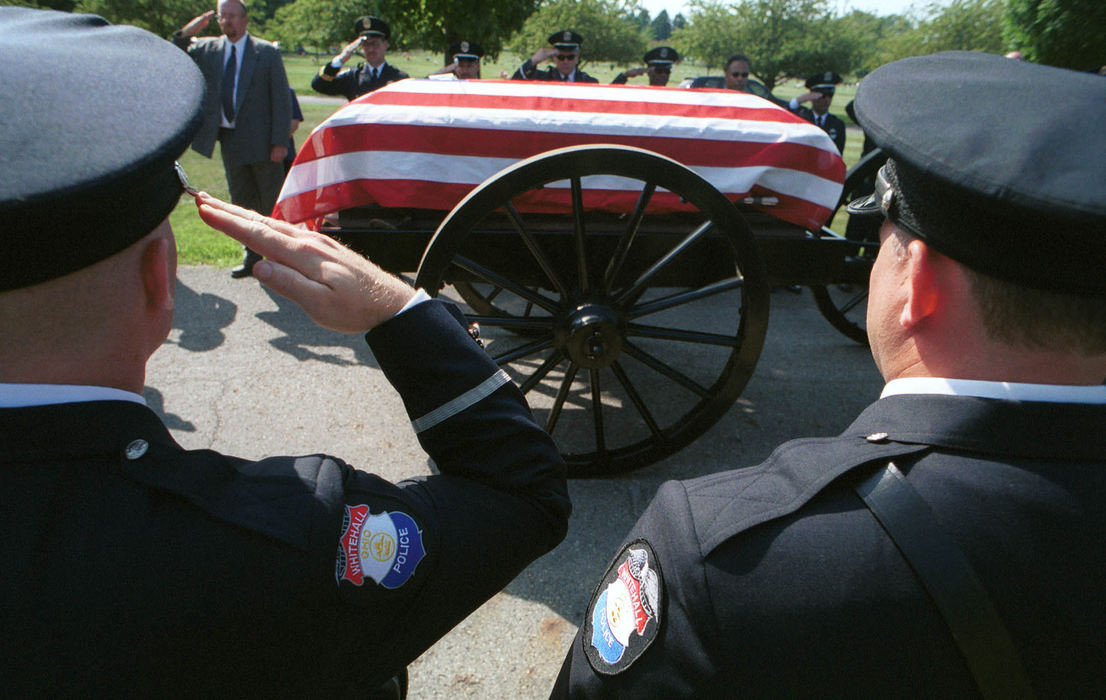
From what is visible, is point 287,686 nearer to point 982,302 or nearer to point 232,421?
point 982,302

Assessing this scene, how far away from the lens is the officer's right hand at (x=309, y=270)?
0.90 meters

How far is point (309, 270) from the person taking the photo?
91 centimetres

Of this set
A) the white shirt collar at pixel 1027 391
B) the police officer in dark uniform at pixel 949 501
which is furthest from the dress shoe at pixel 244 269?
the white shirt collar at pixel 1027 391

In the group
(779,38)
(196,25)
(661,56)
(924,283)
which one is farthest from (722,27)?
(924,283)

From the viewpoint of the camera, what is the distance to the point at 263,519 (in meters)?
0.81

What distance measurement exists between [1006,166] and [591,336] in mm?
1750

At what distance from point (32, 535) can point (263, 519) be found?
0.73 feet

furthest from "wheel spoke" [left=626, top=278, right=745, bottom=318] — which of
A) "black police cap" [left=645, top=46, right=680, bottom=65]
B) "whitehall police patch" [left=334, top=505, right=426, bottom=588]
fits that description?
"black police cap" [left=645, top=46, right=680, bottom=65]

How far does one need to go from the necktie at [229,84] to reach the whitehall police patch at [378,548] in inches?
203

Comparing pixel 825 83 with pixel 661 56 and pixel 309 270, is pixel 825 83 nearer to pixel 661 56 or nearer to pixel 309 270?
pixel 661 56

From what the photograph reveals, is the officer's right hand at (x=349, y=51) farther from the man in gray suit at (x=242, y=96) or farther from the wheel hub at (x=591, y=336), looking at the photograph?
the wheel hub at (x=591, y=336)

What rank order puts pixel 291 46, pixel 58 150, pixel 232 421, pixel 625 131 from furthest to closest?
pixel 291 46, pixel 232 421, pixel 625 131, pixel 58 150

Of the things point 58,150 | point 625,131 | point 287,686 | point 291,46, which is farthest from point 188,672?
point 291,46

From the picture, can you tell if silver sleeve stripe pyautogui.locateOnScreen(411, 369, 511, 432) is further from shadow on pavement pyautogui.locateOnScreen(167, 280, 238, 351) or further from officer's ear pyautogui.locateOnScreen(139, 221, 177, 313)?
shadow on pavement pyautogui.locateOnScreen(167, 280, 238, 351)
